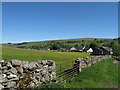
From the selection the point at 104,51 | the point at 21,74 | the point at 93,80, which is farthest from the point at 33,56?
the point at 104,51

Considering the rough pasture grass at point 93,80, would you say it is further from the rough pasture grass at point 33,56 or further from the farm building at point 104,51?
the farm building at point 104,51

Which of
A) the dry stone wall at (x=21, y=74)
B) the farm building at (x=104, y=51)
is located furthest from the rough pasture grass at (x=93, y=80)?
the farm building at (x=104, y=51)

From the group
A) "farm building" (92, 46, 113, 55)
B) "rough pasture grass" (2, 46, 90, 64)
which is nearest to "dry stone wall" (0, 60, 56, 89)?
"rough pasture grass" (2, 46, 90, 64)

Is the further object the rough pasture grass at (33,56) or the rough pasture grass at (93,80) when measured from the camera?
the rough pasture grass at (33,56)

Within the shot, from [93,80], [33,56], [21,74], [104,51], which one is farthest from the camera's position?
[104,51]

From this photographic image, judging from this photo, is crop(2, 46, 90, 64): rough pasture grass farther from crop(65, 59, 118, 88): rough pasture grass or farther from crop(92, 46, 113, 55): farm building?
crop(92, 46, 113, 55): farm building

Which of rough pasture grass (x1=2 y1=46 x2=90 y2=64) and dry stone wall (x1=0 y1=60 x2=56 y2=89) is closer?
dry stone wall (x1=0 y1=60 x2=56 y2=89)

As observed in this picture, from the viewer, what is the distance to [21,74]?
7023 millimetres

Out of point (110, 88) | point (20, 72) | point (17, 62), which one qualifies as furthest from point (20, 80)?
point (110, 88)

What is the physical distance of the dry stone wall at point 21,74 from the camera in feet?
20.9

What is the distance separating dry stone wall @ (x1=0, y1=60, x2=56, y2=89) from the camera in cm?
638

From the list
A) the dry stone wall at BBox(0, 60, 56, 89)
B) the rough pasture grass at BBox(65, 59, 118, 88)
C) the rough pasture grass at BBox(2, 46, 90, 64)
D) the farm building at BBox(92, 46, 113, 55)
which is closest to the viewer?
the dry stone wall at BBox(0, 60, 56, 89)

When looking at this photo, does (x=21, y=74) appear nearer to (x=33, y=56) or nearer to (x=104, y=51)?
(x=33, y=56)

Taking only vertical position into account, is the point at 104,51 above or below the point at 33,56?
below
